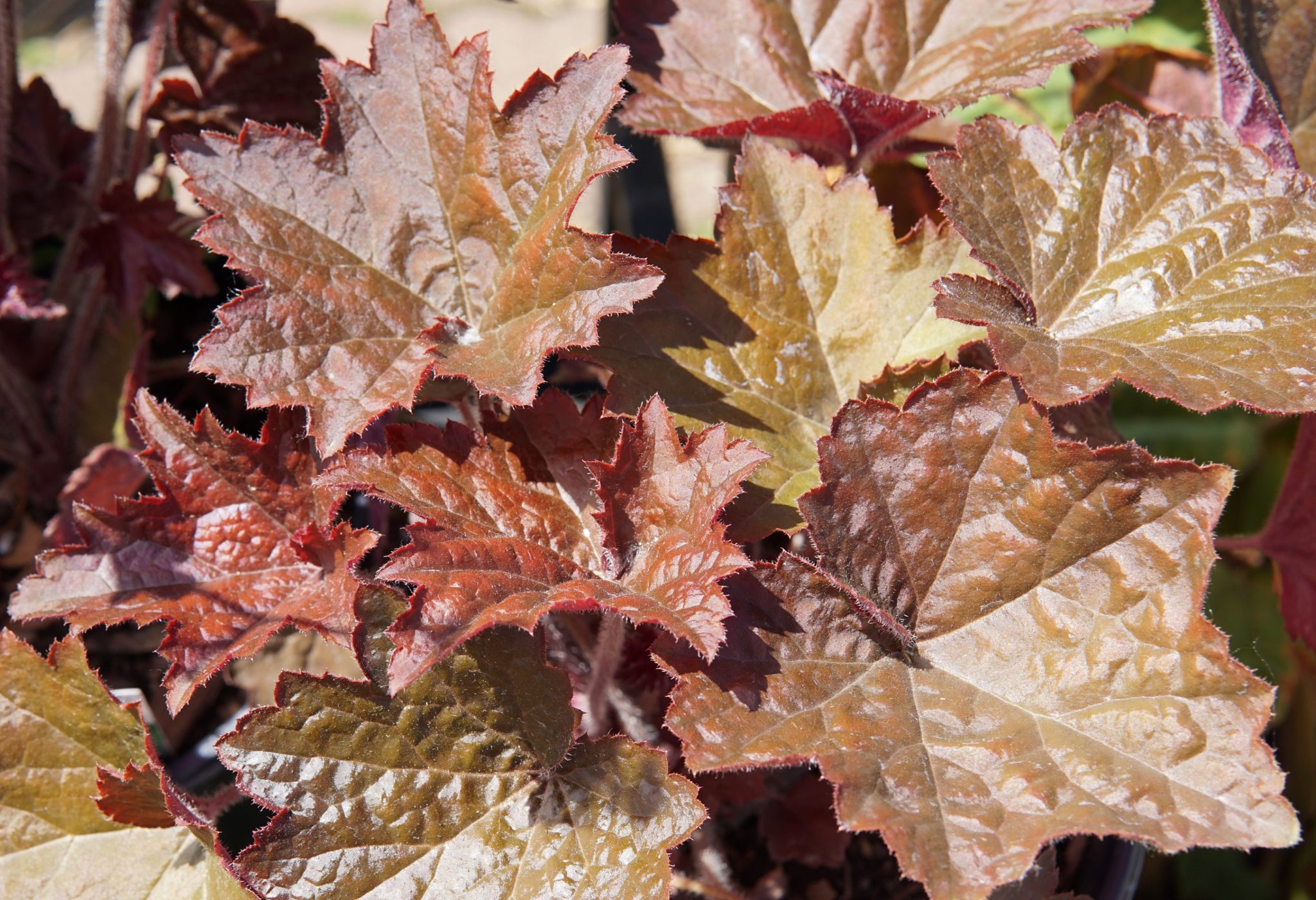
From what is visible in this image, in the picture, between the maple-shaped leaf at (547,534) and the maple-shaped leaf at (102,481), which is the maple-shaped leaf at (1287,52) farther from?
the maple-shaped leaf at (102,481)

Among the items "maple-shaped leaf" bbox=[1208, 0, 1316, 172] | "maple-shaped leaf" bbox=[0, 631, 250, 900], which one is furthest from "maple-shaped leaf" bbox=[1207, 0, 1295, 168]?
"maple-shaped leaf" bbox=[0, 631, 250, 900]

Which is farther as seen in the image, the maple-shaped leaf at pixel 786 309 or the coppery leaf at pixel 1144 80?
the coppery leaf at pixel 1144 80

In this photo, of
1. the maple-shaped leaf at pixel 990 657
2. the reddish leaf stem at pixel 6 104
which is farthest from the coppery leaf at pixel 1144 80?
the reddish leaf stem at pixel 6 104

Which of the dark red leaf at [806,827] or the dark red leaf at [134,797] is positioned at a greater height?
the dark red leaf at [134,797]

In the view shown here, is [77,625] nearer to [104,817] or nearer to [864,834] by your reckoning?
[104,817]

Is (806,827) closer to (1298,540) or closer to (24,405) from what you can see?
(1298,540)

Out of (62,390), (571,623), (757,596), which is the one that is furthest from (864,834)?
(62,390)

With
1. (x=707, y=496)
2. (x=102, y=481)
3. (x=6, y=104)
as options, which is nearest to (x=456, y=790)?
(x=707, y=496)
